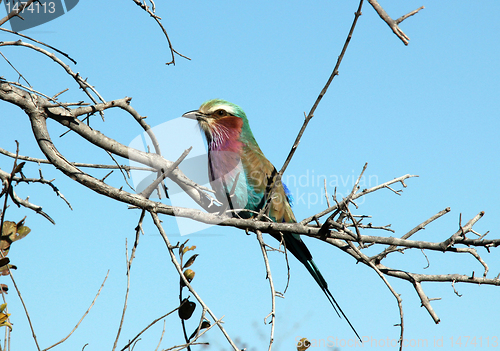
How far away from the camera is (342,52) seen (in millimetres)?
2367

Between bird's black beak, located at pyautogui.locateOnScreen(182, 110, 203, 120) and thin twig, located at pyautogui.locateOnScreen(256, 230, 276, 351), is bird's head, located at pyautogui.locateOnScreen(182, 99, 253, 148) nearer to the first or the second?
bird's black beak, located at pyautogui.locateOnScreen(182, 110, 203, 120)

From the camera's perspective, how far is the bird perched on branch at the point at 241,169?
172 inches

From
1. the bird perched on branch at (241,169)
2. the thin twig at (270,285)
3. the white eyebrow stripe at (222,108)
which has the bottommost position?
the thin twig at (270,285)

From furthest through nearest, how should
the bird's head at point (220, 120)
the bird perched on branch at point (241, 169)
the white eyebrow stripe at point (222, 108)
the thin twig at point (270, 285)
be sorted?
1. the white eyebrow stripe at point (222, 108)
2. the bird's head at point (220, 120)
3. the bird perched on branch at point (241, 169)
4. the thin twig at point (270, 285)

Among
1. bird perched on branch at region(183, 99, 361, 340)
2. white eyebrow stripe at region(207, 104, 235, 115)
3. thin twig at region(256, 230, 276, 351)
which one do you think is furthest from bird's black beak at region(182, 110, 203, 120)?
thin twig at region(256, 230, 276, 351)

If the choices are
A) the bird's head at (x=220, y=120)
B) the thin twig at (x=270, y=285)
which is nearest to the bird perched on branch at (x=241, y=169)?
the bird's head at (x=220, y=120)

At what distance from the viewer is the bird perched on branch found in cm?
437

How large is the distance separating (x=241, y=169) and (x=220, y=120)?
744 mm

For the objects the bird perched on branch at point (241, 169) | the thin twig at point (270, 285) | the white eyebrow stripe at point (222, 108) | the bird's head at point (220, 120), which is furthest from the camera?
the white eyebrow stripe at point (222, 108)

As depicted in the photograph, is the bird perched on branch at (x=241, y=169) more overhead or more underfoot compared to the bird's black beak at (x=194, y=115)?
more underfoot

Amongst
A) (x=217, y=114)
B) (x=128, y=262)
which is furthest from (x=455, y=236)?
(x=217, y=114)

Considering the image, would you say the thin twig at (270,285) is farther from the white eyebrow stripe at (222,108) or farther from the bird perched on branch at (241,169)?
the white eyebrow stripe at (222,108)

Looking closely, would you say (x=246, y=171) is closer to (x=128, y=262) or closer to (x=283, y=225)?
(x=283, y=225)

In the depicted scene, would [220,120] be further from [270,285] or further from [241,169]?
[270,285]
